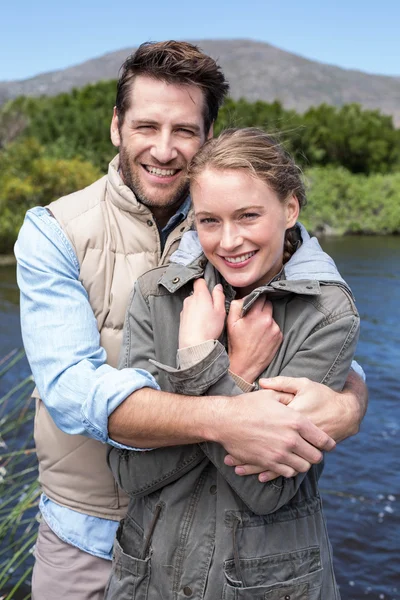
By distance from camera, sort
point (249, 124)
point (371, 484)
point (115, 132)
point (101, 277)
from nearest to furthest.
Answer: point (101, 277)
point (115, 132)
point (371, 484)
point (249, 124)

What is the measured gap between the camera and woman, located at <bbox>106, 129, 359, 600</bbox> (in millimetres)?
1906

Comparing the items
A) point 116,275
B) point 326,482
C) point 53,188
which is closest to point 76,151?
point 53,188

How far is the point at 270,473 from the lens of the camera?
6.12ft

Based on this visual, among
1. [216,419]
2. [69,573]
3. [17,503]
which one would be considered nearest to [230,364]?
[216,419]

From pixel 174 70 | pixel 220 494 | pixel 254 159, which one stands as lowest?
pixel 220 494

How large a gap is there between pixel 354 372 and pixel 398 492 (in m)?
4.49

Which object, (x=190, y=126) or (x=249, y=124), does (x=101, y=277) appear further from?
(x=249, y=124)

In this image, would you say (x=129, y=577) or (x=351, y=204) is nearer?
(x=129, y=577)

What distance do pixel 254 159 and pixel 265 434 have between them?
0.73 m

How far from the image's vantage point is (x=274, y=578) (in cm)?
192

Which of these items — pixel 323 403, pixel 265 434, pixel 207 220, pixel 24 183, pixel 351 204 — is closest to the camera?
pixel 265 434

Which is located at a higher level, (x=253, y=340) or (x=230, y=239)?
(x=230, y=239)

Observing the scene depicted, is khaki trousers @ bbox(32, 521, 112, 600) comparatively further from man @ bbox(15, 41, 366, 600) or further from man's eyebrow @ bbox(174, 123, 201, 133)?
man's eyebrow @ bbox(174, 123, 201, 133)

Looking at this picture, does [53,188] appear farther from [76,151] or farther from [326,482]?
[326,482]
